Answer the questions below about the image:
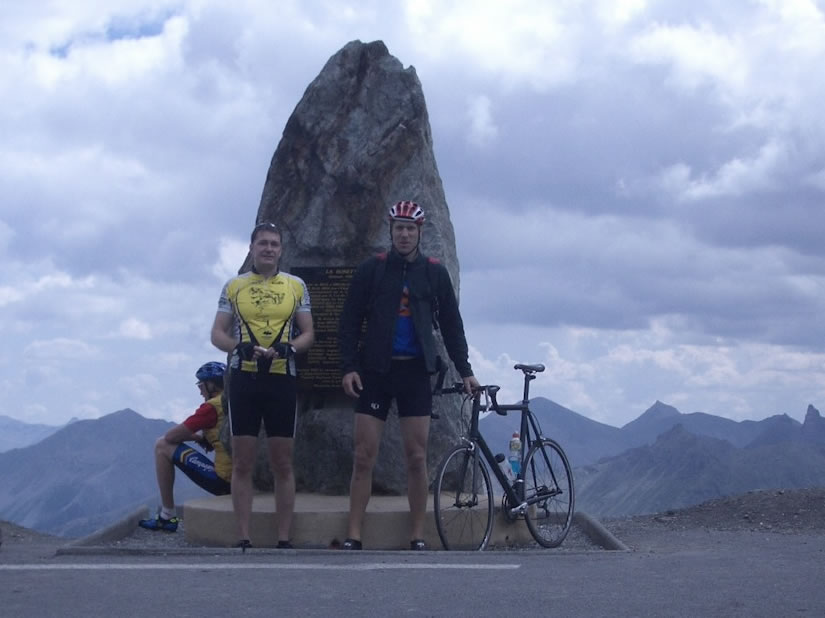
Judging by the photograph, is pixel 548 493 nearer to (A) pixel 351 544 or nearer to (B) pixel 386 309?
(A) pixel 351 544

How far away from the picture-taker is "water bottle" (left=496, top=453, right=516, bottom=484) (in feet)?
25.9

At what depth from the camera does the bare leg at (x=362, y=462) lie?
7.34 meters

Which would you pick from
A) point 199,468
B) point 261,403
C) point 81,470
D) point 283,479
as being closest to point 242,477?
point 283,479

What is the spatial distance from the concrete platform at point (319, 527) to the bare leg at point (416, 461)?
0.29m

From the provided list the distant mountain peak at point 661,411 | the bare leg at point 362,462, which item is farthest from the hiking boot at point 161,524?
the distant mountain peak at point 661,411

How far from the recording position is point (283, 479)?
24.4 feet

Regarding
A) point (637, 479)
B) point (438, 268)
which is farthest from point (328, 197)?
point (637, 479)

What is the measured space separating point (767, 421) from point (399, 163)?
23459mm

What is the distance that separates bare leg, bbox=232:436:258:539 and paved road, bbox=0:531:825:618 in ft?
1.00

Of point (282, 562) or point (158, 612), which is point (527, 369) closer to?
point (282, 562)

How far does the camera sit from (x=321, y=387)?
9.02 meters

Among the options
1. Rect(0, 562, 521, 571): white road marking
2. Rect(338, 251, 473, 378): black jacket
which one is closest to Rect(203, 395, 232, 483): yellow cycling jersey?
Rect(338, 251, 473, 378): black jacket

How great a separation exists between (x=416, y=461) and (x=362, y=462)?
347 millimetres

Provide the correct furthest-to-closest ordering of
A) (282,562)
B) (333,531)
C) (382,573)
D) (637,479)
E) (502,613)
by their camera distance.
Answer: (637,479) → (333,531) → (282,562) → (382,573) → (502,613)
